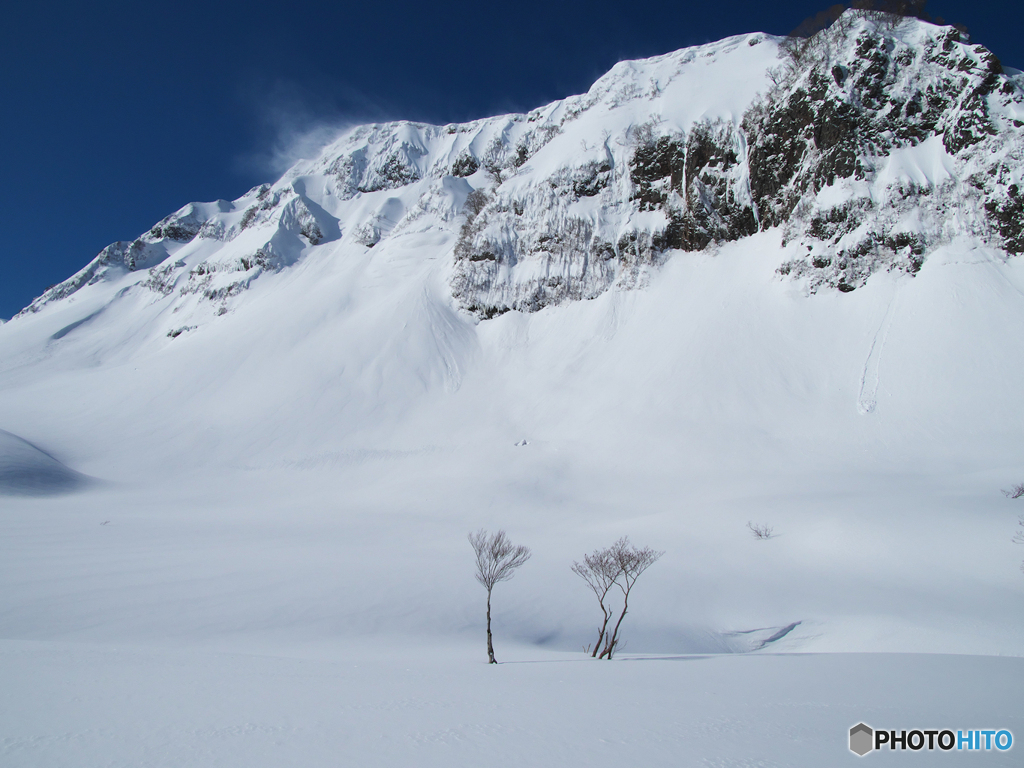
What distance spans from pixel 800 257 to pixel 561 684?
1802 inches

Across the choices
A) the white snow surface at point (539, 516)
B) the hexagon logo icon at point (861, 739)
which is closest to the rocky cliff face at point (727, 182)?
the white snow surface at point (539, 516)

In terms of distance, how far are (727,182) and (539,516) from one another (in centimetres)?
4321

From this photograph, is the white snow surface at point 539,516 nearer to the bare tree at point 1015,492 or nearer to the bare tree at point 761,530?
the bare tree at point 761,530

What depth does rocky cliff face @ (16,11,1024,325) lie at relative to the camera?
38.2 metres

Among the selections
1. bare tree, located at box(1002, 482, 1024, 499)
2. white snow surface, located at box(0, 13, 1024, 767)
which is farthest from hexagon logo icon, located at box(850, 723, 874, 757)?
bare tree, located at box(1002, 482, 1024, 499)

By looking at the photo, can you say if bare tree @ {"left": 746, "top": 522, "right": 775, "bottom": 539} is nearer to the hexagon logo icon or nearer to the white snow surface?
the white snow surface

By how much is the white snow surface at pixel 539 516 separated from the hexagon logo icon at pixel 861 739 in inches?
7.4

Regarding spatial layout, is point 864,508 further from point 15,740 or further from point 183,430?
point 183,430

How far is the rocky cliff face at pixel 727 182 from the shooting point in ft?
125

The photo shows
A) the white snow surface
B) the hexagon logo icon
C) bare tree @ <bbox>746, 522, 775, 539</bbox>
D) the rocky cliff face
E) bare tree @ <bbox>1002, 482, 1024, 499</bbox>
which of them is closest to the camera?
the hexagon logo icon

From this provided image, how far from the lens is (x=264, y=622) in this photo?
49.9ft

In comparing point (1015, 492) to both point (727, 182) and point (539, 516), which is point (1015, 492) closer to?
point (539, 516)

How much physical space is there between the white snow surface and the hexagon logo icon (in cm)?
19

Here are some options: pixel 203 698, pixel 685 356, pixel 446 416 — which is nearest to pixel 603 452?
pixel 685 356
